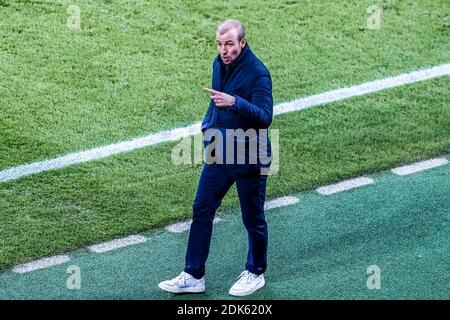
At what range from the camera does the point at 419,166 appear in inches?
454

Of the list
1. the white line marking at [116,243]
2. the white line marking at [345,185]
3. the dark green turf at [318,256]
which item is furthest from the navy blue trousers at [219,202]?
the white line marking at [345,185]

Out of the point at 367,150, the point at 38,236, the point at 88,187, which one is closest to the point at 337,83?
the point at 367,150

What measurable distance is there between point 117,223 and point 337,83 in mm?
3415

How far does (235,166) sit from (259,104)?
0.51 metres

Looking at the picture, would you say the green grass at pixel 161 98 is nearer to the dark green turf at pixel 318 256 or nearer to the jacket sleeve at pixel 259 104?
the dark green turf at pixel 318 256

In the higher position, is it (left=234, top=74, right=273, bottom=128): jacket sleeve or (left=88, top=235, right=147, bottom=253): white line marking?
(left=234, top=74, right=273, bottom=128): jacket sleeve

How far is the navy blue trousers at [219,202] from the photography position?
913 centimetres

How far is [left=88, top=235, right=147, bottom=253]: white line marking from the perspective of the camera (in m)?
10.2

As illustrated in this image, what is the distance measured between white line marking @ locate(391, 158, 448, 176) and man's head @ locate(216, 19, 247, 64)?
3000 mm

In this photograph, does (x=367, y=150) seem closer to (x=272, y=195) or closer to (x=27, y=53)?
(x=272, y=195)

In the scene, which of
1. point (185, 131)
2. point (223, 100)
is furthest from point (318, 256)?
point (185, 131)

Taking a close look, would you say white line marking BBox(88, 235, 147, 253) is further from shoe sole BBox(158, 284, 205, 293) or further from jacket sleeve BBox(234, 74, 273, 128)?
jacket sleeve BBox(234, 74, 273, 128)

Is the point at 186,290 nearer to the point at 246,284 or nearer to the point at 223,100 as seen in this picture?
the point at 246,284

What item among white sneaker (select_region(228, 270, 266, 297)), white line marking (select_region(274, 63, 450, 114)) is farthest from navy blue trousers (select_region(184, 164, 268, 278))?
white line marking (select_region(274, 63, 450, 114))
